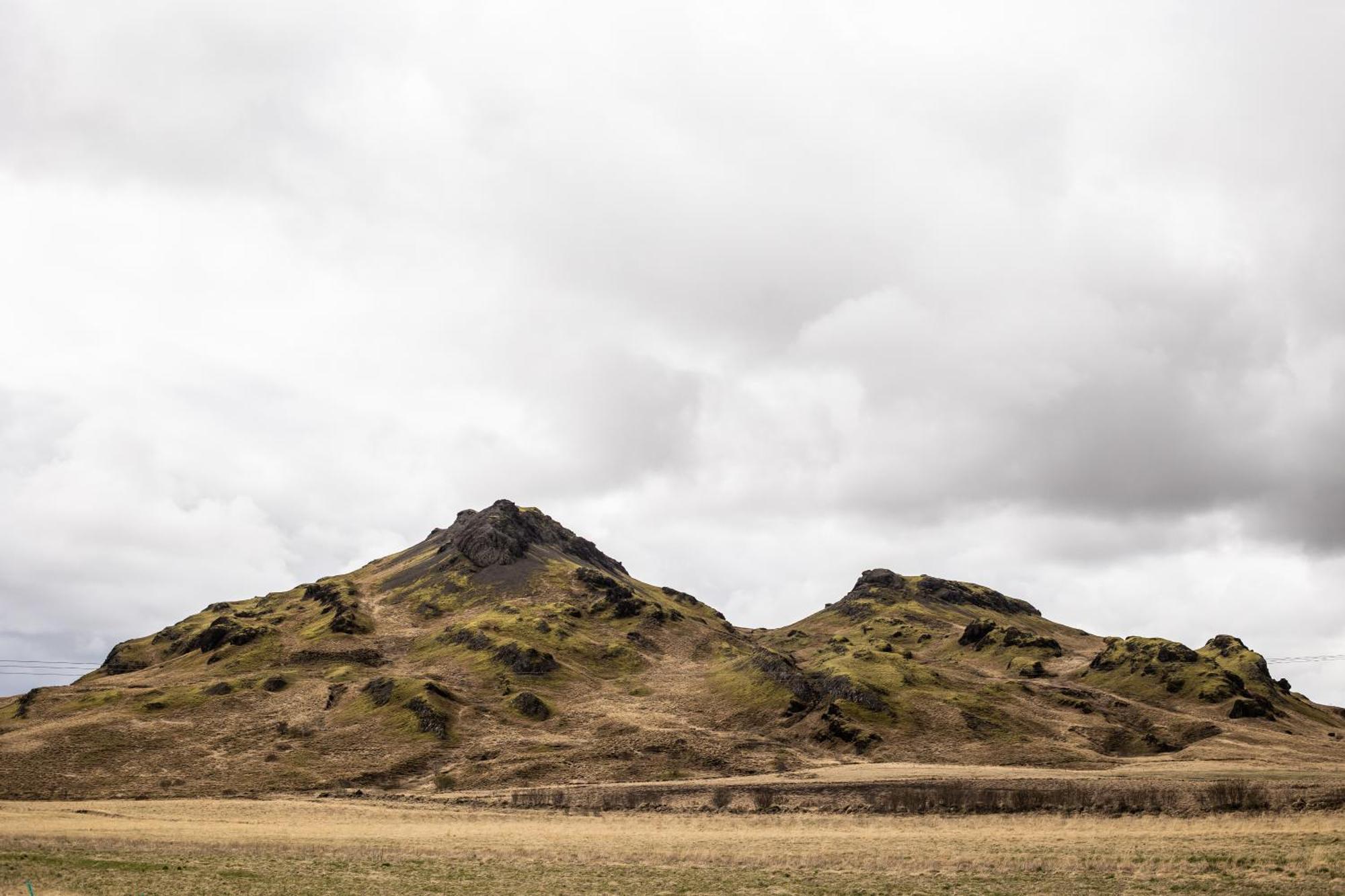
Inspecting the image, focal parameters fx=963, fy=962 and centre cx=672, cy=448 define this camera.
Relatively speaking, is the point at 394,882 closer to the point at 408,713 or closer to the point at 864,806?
the point at 864,806

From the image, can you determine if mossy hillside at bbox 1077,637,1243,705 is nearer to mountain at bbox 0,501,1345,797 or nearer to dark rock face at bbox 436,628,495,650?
mountain at bbox 0,501,1345,797

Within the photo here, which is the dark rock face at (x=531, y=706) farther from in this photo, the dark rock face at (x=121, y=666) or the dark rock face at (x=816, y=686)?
the dark rock face at (x=121, y=666)

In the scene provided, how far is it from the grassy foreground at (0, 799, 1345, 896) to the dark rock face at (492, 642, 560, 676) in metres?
99.9

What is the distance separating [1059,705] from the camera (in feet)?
522

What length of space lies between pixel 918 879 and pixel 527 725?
113617mm

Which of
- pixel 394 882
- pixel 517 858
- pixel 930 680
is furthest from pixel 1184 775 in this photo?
pixel 930 680

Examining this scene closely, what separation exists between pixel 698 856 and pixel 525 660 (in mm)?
129897

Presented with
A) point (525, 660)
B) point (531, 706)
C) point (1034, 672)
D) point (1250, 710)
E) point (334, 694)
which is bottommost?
point (1250, 710)

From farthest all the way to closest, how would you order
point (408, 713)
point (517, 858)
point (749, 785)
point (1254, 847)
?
point (408, 713), point (749, 785), point (517, 858), point (1254, 847)

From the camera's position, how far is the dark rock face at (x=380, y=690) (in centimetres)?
14738

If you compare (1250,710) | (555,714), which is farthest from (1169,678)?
(555,714)

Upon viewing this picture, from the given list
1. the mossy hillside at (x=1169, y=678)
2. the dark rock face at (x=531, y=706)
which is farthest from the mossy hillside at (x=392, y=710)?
the mossy hillside at (x=1169, y=678)

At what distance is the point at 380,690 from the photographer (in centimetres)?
15038

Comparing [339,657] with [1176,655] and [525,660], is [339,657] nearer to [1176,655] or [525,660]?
[525,660]
